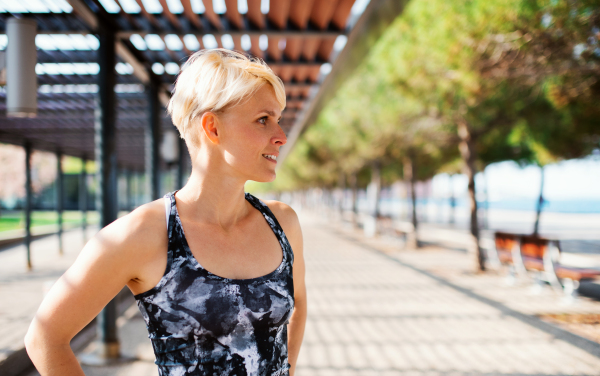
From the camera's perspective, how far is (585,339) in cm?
538

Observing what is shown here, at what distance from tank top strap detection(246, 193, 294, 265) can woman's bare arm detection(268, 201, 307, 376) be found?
0.18ft

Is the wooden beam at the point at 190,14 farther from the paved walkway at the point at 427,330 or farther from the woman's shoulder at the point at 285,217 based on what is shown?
the paved walkway at the point at 427,330

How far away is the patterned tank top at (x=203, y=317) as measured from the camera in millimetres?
1125

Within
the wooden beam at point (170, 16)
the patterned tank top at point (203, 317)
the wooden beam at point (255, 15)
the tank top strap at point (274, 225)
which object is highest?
the wooden beam at point (255, 15)

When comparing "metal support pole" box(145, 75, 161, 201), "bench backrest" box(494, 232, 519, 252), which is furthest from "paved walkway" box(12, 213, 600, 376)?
"metal support pole" box(145, 75, 161, 201)

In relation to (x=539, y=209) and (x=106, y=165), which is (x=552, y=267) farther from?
(x=539, y=209)

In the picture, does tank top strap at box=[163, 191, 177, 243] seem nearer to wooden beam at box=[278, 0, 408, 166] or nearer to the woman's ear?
the woman's ear

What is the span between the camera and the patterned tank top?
3.69 feet

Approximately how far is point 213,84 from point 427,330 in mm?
5451

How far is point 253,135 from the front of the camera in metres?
1.25

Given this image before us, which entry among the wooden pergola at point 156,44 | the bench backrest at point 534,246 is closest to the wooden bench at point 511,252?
the bench backrest at point 534,246

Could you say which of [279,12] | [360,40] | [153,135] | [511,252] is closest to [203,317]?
[279,12]

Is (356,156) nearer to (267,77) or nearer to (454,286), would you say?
(454,286)

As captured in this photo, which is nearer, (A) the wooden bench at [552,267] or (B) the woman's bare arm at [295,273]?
(B) the woman's bare arm at [295,273]
